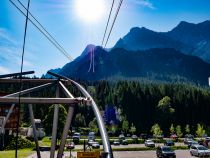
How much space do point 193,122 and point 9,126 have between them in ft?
292

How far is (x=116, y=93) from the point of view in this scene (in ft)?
504

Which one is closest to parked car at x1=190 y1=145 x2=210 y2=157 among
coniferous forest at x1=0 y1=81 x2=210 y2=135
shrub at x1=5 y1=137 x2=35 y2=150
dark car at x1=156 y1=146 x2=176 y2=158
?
dark car at x1=156 y1=146 x2=176 y2=158

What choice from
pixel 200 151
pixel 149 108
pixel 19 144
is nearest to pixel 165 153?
pixel 200 151

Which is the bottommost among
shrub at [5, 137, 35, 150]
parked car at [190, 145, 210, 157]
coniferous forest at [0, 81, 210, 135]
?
parked car at [190, 145, 210, 157]

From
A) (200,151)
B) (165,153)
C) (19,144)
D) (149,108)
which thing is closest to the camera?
(165,153)

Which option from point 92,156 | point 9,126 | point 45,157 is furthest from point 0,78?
point 9,126

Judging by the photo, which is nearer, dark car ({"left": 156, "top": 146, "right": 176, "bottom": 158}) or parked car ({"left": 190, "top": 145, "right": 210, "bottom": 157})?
dark car ({"left": 156, "top": 146, "right": 176, "bottom": 158})

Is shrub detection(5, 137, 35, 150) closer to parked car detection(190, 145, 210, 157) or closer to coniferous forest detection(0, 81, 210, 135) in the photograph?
parked car detection(190, 145, 210, 157)

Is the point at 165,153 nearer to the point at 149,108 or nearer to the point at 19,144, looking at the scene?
the point at 19,144

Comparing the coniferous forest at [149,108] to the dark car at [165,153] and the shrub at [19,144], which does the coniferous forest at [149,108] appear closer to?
the shrub at [19,144]

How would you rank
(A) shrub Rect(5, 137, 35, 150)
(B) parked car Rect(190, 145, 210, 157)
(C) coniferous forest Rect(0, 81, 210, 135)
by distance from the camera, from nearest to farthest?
(B) parked car Rect(190, 145, 210, 157) < (A) shrub Rect(5, 137, 35, 150) < (C) coniferous forest Rect(0, 81, 210, 135)

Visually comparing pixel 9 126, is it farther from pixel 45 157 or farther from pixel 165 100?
pixel 165 100

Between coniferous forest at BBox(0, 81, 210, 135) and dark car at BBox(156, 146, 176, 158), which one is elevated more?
coniferous forest at BBox(0, 81, 210, 135)

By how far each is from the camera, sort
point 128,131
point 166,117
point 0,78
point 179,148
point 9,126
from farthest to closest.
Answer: point 166,117
point 128,131
point 9,126
point 179,148
point 0,78
